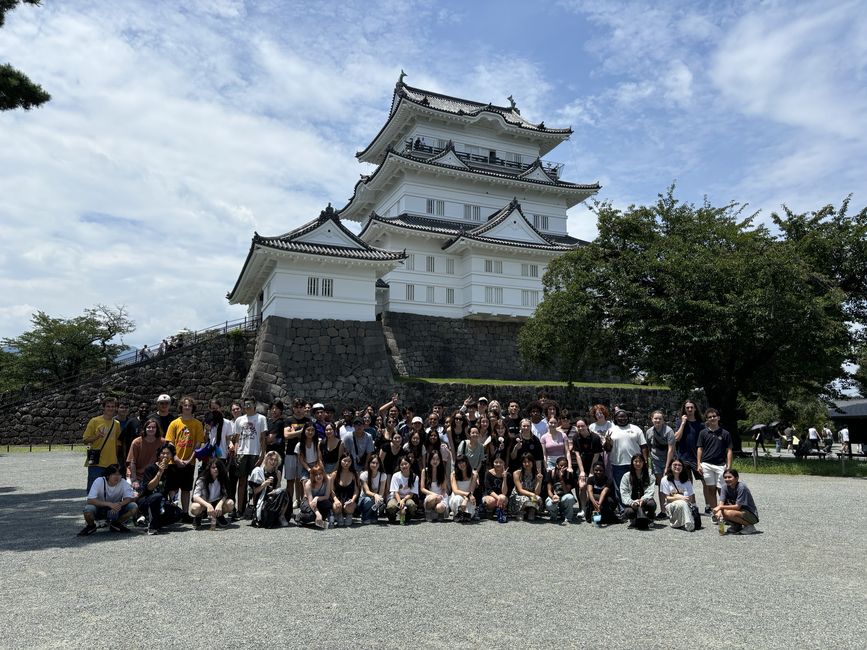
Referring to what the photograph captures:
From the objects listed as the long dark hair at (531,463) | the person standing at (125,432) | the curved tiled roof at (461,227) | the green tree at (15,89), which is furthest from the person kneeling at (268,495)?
the curved tiled roof at (461,227)

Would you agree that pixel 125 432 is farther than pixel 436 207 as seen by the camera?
No

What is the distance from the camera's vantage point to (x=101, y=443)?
8.78 m

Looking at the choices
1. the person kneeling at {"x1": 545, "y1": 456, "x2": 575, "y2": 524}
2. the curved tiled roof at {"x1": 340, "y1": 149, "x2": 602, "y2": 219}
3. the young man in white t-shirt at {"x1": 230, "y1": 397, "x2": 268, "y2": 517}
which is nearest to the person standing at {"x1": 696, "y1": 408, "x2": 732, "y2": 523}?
the person kneeling at {"x1": 545, "y1": 456, "x2": 575, "y2": 524}

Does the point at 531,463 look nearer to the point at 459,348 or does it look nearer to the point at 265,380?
the point at 265,380

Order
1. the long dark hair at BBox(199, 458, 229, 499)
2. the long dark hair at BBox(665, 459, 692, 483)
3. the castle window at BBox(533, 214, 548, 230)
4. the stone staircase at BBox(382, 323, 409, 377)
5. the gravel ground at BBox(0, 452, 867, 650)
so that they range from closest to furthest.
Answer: the gravel ground at BBox(0, 452, 867, 650) → the long dark hair at BBox(199, 458, 229, 499) → the long dark hair at BBox(665, 459, 692, 483) → the stone staircase at BBox(382, 323, 409, 377) → the castle window at BBox(533, 214, 548, 230)

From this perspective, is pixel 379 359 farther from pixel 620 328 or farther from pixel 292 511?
pixel 292 511

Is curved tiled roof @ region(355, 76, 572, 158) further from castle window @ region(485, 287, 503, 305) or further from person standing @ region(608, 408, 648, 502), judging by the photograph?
person standing @ region(608, 408, 648, 502)

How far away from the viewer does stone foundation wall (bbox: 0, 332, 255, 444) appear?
2227cm

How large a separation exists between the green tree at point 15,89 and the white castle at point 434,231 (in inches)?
434

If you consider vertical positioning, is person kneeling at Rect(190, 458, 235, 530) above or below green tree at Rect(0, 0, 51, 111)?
below

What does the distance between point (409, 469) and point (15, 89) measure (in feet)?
35.4

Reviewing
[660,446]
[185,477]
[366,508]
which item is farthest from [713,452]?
[185,477]

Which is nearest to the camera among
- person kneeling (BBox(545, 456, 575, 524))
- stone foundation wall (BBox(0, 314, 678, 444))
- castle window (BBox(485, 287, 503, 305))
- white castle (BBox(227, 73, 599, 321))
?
person kneeling (BBox(545, 456, 575, 524))

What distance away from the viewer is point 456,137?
37.2 meters
